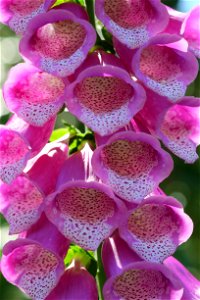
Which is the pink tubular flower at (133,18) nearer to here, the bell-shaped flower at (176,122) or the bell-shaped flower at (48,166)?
the bell-shaped flower at (176,122)

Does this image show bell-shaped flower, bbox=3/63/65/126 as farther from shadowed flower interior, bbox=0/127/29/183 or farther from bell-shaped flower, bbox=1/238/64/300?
bell-shaped flower, bbox=1/238/64/300

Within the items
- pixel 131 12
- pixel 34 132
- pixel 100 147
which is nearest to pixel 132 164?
pixel 100 147

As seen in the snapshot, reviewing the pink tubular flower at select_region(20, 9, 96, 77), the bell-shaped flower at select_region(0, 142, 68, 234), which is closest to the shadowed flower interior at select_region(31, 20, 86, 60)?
the pink tubular flower at select_region(20, 9, 96, 77)

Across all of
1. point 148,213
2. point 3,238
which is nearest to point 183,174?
point 3,238

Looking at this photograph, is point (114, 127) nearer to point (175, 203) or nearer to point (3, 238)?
point (175, 203)

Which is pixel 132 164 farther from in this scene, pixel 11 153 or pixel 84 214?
pixel 11 153

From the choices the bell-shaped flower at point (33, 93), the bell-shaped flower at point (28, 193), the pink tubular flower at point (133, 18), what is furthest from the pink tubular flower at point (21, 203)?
the pink tubular flower at point (133, 18)
